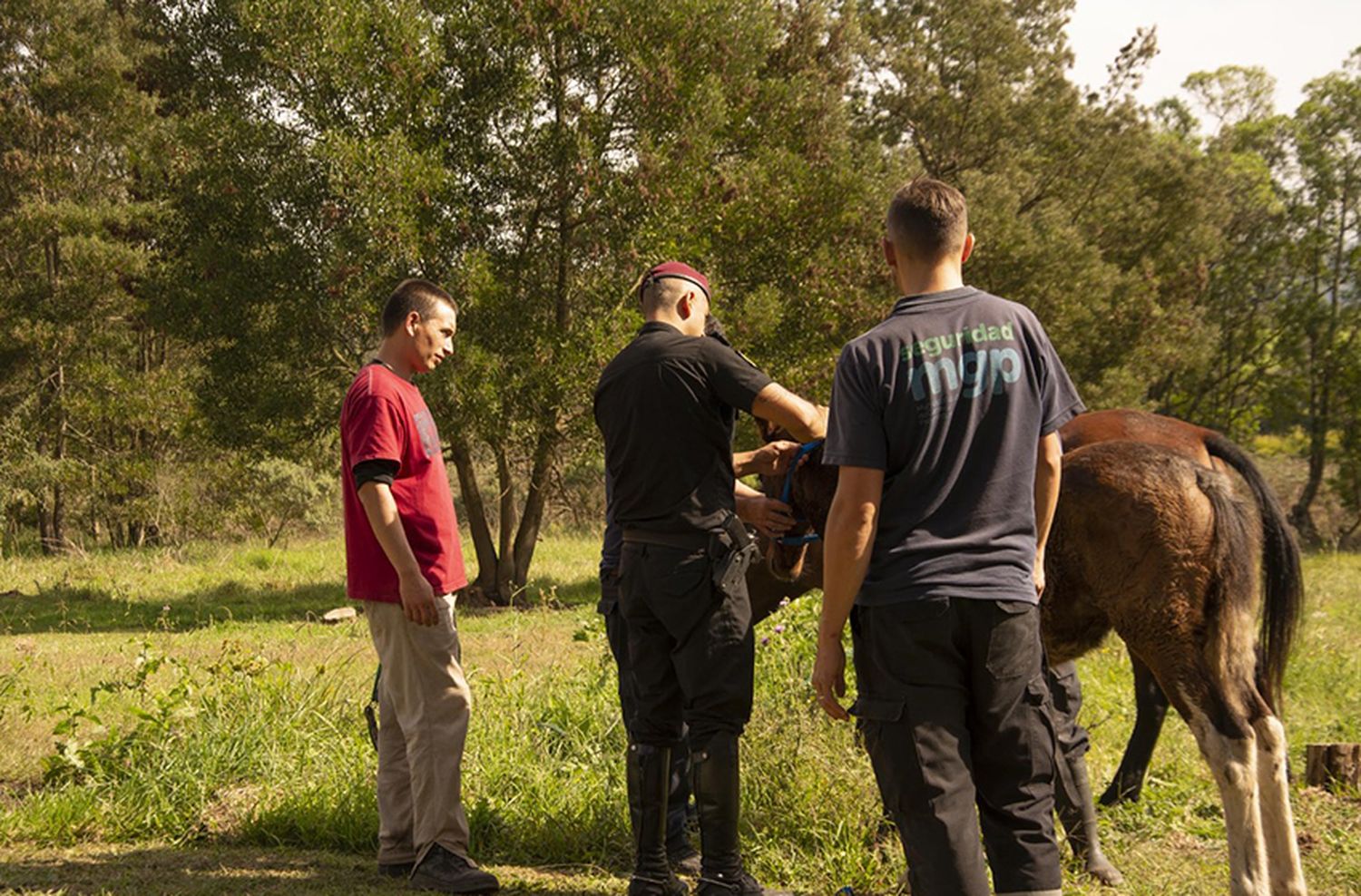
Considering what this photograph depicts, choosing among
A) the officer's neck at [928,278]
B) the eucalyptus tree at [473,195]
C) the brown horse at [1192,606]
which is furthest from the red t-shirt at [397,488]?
the eucalyptus tree at [473,195]

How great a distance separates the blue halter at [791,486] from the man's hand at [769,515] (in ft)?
0.10

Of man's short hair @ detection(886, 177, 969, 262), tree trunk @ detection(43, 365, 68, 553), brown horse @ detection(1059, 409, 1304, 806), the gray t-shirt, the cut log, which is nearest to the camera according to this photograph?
the gray t-shirt

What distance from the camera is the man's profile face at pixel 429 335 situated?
4695mm

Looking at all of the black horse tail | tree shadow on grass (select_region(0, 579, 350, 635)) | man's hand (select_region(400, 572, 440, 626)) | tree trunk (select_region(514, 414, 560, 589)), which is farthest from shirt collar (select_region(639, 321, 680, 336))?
tree trunk (select_region(514, 414, 560, 589))

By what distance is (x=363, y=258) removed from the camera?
51.1 ft

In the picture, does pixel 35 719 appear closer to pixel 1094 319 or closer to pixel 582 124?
pixel 582 124

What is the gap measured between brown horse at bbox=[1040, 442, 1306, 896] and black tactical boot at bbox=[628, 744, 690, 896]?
170 cm

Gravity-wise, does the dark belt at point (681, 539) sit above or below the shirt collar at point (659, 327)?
below

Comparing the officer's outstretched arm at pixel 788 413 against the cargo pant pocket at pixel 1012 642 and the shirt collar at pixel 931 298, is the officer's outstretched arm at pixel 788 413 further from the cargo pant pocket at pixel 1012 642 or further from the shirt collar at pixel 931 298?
the cargo pant pocket at pixel 1012 642

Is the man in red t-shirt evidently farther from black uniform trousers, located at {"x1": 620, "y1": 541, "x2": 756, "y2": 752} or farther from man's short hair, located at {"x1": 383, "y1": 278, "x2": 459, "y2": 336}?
black uniform trousers, located at {"x1": 620, "y1": 541, "x2": 756, "y2": 752}

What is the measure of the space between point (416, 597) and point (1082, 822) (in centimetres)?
271

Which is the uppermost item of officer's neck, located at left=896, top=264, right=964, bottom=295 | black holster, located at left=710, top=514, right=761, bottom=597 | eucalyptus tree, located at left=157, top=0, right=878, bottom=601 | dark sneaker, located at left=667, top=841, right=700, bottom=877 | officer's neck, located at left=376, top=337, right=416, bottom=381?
eucalyptus tree, located at left=157, top=0, right=878, bottom=601

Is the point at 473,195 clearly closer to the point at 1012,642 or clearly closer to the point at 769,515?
the point at 769,515

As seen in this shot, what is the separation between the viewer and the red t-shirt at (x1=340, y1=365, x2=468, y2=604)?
4488mm
